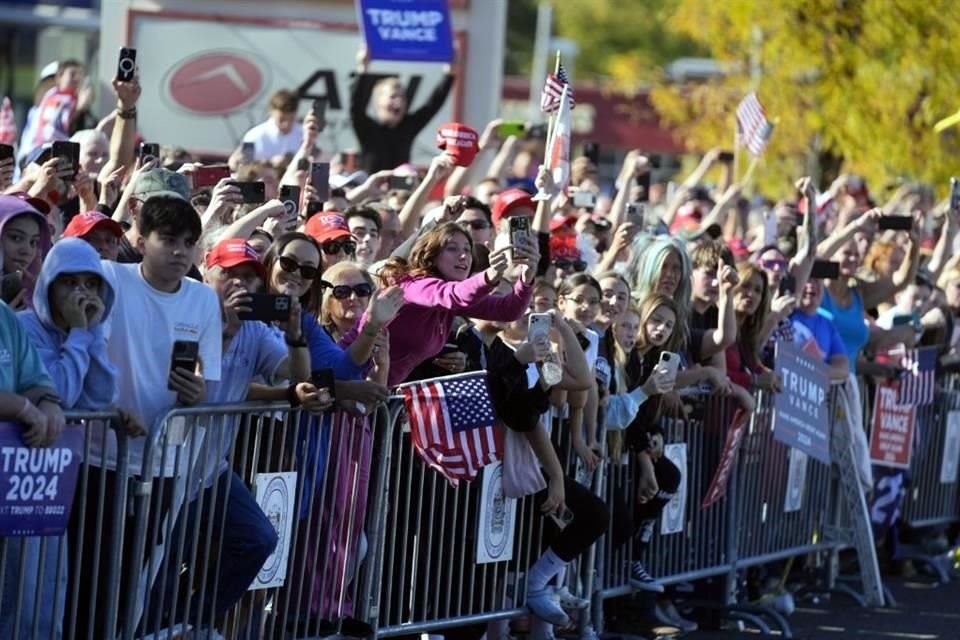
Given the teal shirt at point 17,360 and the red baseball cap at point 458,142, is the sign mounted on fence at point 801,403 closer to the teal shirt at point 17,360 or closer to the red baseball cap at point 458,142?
the red baseball cap at point 458,142

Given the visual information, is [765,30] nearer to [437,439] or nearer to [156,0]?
[156,0]

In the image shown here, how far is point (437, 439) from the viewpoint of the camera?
9.27 meters

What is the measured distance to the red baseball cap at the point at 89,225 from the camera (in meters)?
8.13

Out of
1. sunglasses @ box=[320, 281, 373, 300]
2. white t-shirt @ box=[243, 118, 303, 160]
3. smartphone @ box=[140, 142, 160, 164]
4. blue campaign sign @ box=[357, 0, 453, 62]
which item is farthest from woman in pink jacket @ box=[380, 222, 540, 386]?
blue campaign sign @ box=[357, 0, 453, 62]

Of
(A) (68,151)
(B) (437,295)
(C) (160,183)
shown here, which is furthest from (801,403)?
(A) (68,151)

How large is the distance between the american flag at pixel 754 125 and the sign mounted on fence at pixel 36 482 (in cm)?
874

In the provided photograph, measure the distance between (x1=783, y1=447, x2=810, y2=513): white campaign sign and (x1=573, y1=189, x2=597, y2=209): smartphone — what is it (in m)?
2.06

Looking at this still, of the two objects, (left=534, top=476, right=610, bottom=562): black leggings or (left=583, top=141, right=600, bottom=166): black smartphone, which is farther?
(left=583, top=141, right=600, bottom=166): black smartphone

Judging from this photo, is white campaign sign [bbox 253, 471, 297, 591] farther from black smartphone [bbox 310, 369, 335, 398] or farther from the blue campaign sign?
the blue campaign sign

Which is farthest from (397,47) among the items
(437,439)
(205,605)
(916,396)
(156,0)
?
(205,605)

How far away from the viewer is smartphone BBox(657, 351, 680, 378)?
10.6 meters

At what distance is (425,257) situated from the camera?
A: 9.43m

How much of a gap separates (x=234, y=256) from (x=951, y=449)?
878cm

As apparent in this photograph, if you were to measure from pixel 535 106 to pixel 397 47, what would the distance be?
38755 mm
